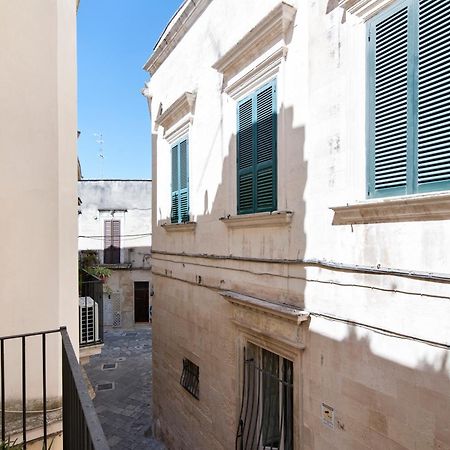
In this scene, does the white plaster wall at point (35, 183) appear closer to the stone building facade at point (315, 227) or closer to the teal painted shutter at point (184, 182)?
the stone building facade at point (315, 227)

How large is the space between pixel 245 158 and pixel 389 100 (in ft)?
7.88

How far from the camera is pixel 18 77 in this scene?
12.8 ft

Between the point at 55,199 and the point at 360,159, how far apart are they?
10.3 ft

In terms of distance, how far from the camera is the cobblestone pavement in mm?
9695

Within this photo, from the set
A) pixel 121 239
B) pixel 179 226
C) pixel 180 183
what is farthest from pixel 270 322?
pixel 121 239

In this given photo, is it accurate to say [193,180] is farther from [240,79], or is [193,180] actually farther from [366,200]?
[366,200]

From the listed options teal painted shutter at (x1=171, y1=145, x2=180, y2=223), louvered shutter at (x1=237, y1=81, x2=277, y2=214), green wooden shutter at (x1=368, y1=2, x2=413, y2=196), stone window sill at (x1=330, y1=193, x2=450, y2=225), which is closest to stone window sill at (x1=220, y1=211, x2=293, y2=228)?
louvered shutter at (x1=237, y1=81, x2=277, y2=214)

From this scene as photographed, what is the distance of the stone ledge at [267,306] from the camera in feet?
14.0

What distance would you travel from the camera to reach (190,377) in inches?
287

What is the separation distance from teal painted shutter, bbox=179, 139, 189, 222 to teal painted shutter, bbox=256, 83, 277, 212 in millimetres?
2617

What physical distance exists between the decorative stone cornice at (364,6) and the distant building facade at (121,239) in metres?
20.2

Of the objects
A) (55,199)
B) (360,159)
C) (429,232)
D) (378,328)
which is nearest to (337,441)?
(378,328)

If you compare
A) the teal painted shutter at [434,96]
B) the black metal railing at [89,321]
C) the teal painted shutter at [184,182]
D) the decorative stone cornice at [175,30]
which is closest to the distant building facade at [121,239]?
the black metal railing at [89,321]

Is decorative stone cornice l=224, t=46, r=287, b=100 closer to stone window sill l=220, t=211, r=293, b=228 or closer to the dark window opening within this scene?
stone window sill l=220, t=211, r=293, b=228
